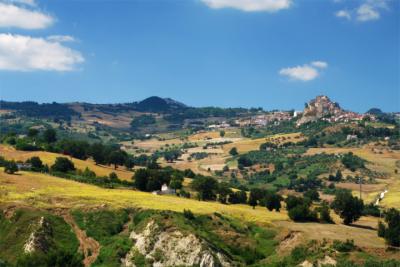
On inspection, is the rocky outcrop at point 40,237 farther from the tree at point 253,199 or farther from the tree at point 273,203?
the tree at point 273,203

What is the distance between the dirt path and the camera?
85675 mm

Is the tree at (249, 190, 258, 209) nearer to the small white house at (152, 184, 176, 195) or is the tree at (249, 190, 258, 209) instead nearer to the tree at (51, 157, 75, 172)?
the small white house at (152, 184, 176, 195)

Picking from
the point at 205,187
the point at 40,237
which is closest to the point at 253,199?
the point at 205,187

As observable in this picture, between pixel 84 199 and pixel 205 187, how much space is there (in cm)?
3605

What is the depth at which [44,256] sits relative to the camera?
66.4 meters

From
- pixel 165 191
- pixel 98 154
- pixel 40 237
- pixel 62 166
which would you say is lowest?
pixel 40 237

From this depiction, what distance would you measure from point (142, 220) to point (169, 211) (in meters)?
5.46

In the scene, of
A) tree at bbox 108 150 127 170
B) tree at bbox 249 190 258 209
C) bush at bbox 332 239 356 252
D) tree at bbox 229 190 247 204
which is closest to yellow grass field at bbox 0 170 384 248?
bush at bbox 332 239 356 252

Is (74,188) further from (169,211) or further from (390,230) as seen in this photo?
(390,230)

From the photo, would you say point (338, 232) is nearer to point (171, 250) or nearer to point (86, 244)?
point (171, 250)

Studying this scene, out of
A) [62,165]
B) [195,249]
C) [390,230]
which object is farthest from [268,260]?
[62,165]

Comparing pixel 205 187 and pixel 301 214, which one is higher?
pixel 205 187

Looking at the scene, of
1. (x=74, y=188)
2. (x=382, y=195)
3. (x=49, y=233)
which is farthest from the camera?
(x=382, y=195)

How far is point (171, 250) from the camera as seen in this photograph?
3415 inches
